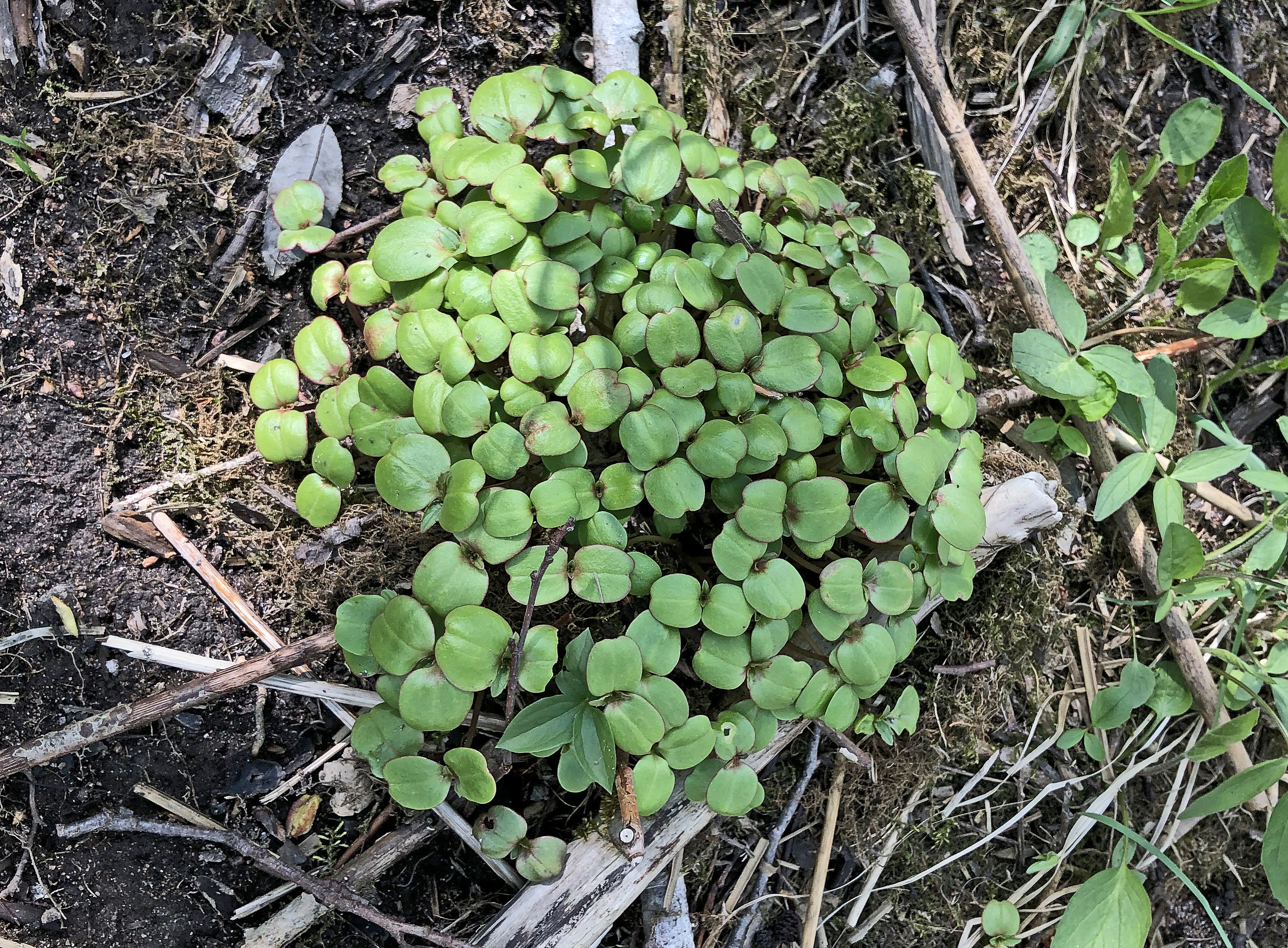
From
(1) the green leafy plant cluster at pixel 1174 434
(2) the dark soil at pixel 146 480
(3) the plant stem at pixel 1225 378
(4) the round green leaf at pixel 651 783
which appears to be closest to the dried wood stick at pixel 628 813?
(4) the round green leaf at pixel 651 783

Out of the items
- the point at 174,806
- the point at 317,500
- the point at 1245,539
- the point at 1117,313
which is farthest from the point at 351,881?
the point at 1245,539

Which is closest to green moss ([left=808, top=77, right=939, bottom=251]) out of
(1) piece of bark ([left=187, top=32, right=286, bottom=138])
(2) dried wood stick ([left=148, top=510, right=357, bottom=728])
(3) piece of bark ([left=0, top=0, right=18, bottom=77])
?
(1) piece of bark ([left=187, top=32, right=286, bottom=138])

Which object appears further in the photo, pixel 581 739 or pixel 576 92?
pixel 576 92

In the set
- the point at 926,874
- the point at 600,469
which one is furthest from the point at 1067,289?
the point at 926,874

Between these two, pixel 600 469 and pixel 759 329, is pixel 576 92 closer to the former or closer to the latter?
pixel 759 329

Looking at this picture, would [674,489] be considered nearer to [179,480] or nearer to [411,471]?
[411,471]

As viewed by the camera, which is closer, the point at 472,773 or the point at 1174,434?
the point at 472,773
